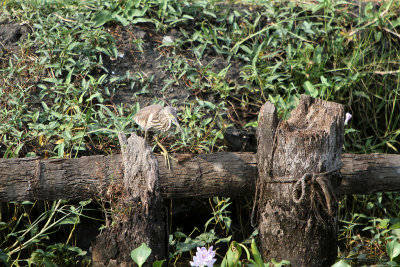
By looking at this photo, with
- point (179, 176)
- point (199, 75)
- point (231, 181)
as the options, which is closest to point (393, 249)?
point (231, 181)

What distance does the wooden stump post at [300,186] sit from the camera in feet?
10.2

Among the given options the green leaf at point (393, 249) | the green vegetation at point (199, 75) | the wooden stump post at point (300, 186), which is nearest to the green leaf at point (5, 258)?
the green vegetation at point (199, 75)

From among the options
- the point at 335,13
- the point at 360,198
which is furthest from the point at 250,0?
the point at 360,198

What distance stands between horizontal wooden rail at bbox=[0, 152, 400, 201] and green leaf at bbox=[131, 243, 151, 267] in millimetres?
547

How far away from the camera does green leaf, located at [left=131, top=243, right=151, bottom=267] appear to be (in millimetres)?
2816

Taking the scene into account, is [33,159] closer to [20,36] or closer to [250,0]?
[20,36]

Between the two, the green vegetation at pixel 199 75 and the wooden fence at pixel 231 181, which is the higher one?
the green vegetation at pixel 199 75

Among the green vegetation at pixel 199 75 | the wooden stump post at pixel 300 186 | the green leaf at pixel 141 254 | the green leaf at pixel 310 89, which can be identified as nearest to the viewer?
the green leaf at pixel 141 254

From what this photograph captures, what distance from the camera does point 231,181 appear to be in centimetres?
344

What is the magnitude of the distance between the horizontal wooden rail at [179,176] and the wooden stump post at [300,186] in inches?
10.0

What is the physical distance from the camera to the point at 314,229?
3.16 m

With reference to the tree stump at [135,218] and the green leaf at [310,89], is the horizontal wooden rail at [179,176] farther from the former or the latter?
the green leaf at [310,89]

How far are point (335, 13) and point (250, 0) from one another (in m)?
0.91

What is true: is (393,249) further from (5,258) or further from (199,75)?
(5,258)
